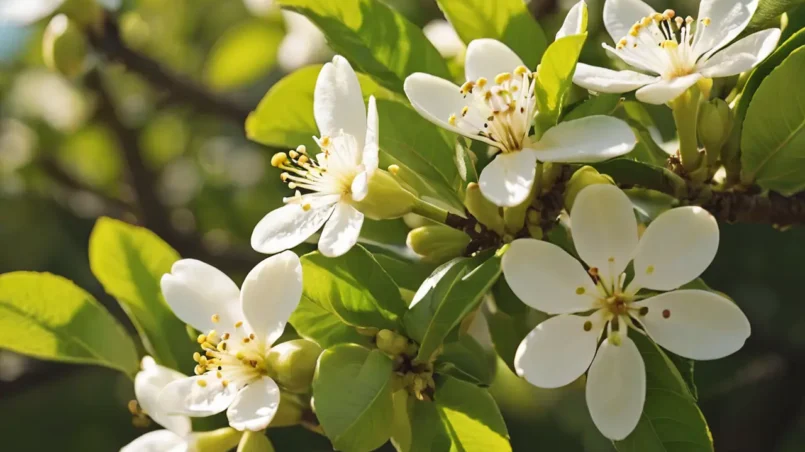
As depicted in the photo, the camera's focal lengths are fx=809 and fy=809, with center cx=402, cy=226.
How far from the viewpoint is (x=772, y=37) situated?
762mm

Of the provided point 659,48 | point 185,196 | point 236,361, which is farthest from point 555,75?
point 185,196

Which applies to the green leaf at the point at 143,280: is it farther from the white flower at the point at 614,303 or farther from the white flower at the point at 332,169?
the white flower at the point at 614,303

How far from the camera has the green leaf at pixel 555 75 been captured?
700mm

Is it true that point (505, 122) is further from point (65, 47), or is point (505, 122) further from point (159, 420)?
point (65, 47)

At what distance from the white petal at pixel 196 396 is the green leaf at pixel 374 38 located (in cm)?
37

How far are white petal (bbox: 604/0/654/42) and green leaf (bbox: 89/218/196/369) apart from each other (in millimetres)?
592

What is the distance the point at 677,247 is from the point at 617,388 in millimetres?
143

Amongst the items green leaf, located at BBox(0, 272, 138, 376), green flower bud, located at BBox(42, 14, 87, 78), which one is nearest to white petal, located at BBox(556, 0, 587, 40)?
green leaf, located at BBox(0, 272, 138, 376)

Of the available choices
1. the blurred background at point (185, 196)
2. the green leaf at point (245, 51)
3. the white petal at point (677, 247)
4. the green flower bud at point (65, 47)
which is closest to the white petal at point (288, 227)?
the white petal at point (677, 247)

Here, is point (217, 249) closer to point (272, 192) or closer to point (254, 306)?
point (272, 192)

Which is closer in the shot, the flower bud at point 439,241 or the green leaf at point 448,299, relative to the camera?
the green leaf at point 448,299

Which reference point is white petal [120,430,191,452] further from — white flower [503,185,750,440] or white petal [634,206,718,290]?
white petal [634,206,718,290]

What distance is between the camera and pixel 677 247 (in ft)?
2.48

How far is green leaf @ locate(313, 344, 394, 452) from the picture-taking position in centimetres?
71
